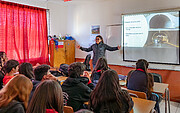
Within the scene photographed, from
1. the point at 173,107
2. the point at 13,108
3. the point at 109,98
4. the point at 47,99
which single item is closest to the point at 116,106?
the point at 109,98

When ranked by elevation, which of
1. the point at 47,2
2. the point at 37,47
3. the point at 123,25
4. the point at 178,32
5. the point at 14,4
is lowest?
the point at 37,47

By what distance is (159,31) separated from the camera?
3992 millimetres

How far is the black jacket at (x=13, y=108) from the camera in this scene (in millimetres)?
1126

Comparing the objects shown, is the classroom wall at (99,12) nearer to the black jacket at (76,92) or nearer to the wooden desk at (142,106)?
the wooden desk at (142,106)

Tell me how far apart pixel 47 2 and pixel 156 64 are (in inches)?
155

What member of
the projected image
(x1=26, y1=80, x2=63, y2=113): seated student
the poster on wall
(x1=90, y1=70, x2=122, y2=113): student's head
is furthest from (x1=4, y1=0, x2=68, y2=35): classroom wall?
(x1=26, y1=80, x2=63, y2=113): seated student

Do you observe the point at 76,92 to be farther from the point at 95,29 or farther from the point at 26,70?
the point at 95,29

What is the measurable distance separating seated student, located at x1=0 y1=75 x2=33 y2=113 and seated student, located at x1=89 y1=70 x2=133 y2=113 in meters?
0.63

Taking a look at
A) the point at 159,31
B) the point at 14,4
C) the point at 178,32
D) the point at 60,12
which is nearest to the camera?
the point at 178,32

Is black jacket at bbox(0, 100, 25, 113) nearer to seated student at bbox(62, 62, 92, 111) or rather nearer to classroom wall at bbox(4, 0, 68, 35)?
seated student at bbox(62, 62, 92, 111)

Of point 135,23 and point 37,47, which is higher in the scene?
point 135,23

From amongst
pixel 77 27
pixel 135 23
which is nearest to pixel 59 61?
pixel 77 27

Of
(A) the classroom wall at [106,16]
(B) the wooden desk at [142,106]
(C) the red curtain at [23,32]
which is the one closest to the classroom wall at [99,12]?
(A) the classroom wall at [106,16]

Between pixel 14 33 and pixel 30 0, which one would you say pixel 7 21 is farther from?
pixel 30 0
